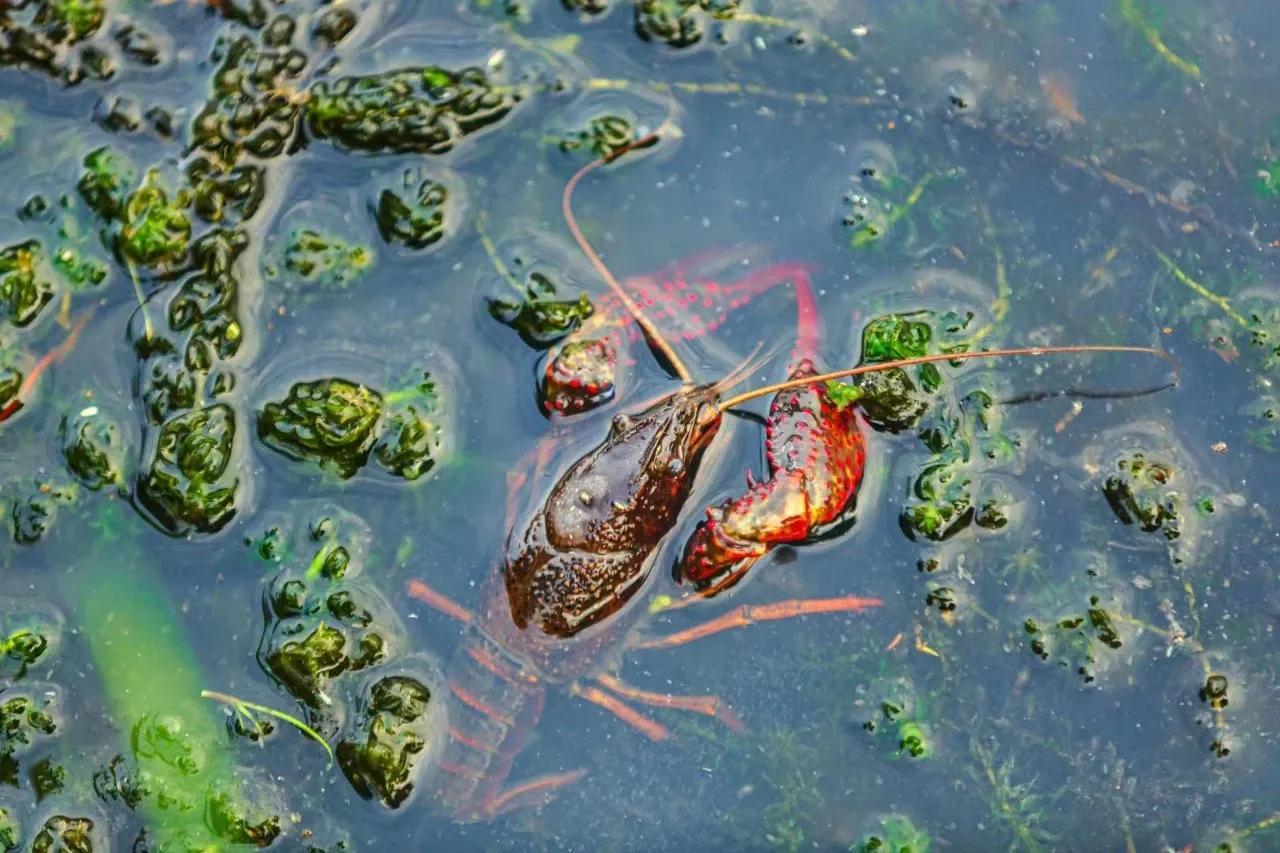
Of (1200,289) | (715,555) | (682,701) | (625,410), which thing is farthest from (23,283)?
(1200,289)

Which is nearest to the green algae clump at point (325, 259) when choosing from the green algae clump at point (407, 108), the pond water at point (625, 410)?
the pond water at point (625, 410)

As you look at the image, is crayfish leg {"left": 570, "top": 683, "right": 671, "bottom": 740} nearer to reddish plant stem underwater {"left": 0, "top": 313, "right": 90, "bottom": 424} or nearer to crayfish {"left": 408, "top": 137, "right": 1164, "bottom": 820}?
crayfish {"left": 408, "top": 137, "right": 1164, "bottom": 820}

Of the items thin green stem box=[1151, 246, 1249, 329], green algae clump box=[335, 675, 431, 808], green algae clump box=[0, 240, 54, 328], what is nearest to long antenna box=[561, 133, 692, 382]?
green algae clump box=[335, 675, 431, 808]

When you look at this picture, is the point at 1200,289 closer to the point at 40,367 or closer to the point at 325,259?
the point at 325,259

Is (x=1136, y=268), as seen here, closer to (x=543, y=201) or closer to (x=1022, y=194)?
(x=1022, y=194)

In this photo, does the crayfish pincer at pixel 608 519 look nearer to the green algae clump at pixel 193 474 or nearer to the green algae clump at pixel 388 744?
the green algae clump at pixel 388 744

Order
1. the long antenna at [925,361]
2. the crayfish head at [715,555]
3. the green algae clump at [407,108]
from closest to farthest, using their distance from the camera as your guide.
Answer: the long antenna at [925,361]
the crayfish head at [715,555]
the green algae clump at [407,108]
